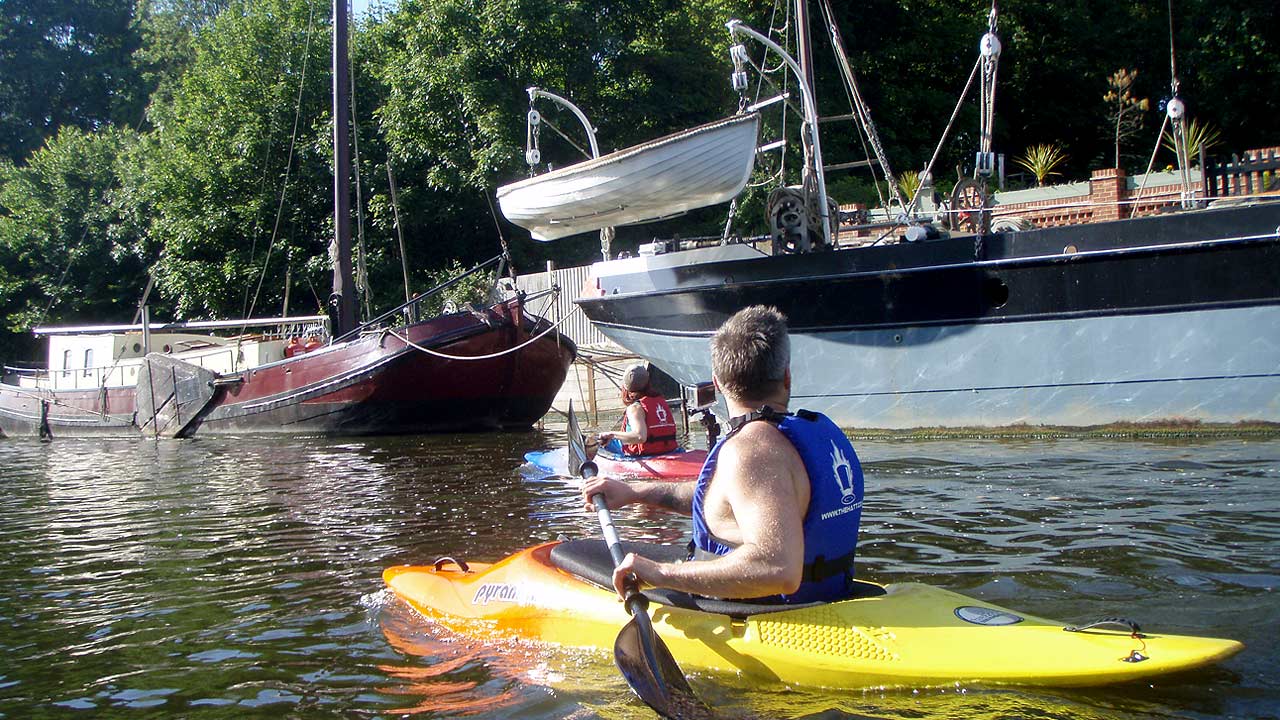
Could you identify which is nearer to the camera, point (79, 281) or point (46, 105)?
point (79, 281)

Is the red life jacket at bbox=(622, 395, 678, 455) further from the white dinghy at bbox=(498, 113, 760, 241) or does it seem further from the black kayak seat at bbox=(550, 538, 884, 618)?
the black kayak seat at bbox=(550, 538, 884, 618)

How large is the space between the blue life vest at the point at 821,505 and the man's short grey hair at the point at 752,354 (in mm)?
96

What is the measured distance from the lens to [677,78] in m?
25.1

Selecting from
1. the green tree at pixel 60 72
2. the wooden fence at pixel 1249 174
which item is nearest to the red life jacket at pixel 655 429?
the wooden fence at pixel 1249 174

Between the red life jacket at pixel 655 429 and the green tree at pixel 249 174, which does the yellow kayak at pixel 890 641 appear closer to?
the red life jacket at pixel 655 429

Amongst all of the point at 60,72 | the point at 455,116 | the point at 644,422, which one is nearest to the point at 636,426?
the point at 644,422

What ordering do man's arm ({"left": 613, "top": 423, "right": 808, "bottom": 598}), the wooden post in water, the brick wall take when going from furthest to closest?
the wooden post in water < the brick wall < man's arm ({"left": 613, "top": 423, "right": 808, "bottom": 598})

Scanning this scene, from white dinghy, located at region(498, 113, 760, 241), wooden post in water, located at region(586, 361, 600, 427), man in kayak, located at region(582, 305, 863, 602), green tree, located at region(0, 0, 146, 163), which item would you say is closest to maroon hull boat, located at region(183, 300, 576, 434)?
wooden post in water, located at region(586, 361, 600, 427)

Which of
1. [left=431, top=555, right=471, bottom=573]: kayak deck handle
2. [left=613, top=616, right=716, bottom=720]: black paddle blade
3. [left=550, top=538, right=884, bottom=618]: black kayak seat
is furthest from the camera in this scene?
[left=431, top=555, right=471, bottom=573]: kayak deck handle

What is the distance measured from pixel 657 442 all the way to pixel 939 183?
684 inches

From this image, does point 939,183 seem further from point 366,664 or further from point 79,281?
point 79,281

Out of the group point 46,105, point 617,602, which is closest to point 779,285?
point 617,602

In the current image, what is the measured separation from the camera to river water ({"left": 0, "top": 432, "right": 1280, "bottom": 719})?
4297 millimetres

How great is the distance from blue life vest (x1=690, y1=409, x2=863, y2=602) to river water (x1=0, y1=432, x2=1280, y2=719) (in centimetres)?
43
